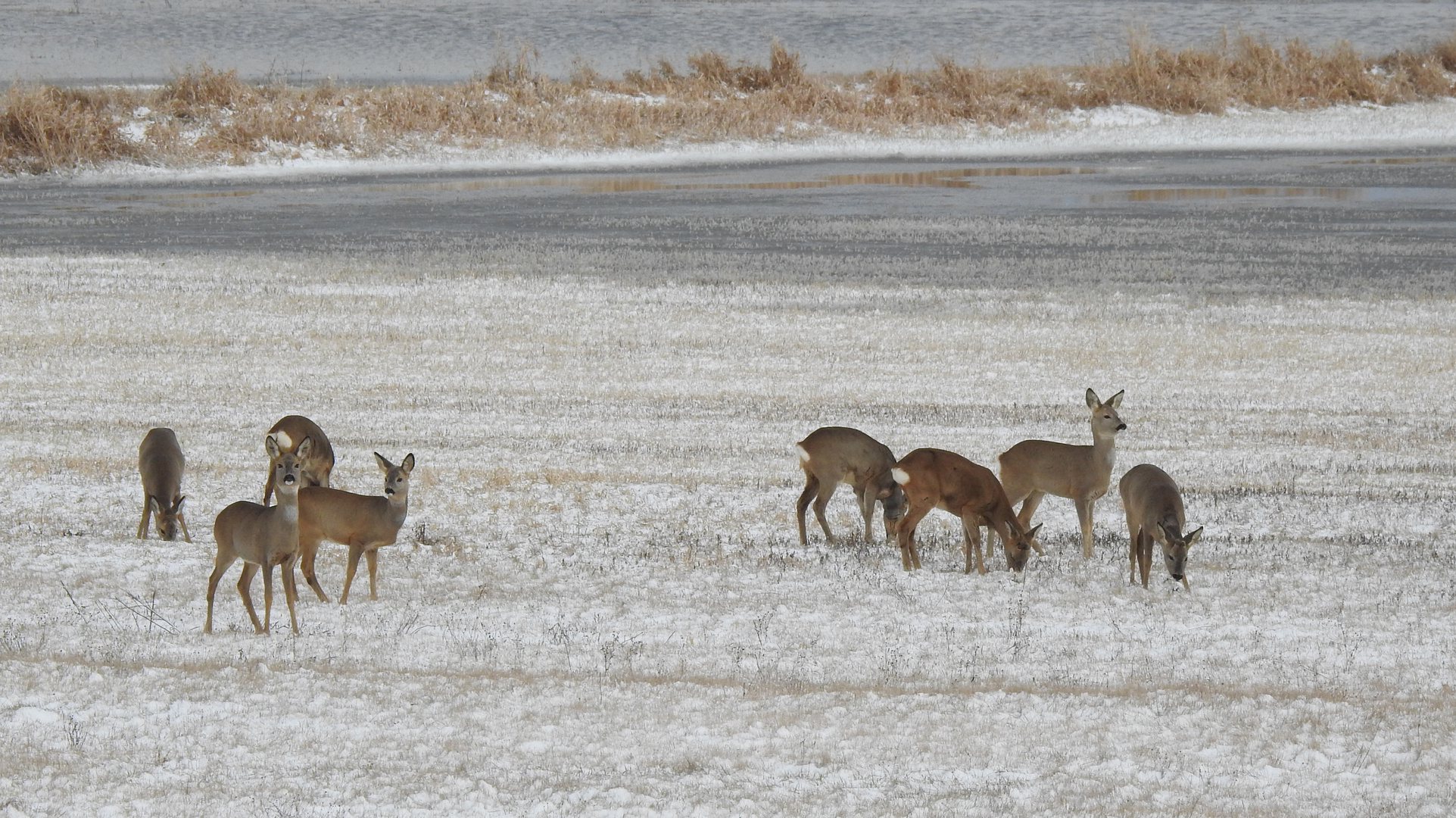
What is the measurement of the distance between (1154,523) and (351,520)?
4159mm

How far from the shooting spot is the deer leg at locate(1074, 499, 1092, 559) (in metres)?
10.4

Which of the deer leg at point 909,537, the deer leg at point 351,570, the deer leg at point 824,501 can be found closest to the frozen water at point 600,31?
the deer leg at point 824,501

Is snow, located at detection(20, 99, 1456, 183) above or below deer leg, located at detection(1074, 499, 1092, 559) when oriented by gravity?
above

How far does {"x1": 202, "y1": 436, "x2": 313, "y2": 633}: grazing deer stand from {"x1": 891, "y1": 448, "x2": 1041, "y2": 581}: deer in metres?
3.29

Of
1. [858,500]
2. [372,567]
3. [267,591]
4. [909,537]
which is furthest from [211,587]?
[858,500]

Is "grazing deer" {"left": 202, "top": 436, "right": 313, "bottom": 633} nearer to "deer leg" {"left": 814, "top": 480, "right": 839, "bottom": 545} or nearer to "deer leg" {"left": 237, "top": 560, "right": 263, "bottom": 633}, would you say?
"deer leg" {"left": 237, "top": 560, "right": 263, "bottom": 633}

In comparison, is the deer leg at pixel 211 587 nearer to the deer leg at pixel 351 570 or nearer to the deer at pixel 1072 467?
the deer leg at pixel 351 570

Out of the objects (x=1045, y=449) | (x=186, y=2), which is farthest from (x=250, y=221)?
(x=186, y=2)

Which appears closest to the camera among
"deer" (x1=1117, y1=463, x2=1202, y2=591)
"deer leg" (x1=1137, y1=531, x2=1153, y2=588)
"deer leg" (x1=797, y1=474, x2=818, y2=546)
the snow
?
"deer" (x1=1117, y1=463, x2=1202, y2=591)

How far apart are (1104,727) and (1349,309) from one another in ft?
55.4

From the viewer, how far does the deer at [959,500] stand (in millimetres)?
9688

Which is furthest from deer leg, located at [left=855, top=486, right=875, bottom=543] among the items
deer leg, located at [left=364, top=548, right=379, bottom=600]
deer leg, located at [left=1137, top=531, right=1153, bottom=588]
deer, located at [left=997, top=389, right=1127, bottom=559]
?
deer leg, located at [left=364, top=548, right=379, bottom=600]

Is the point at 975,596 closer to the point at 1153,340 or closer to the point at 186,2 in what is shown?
the point at 1153,340

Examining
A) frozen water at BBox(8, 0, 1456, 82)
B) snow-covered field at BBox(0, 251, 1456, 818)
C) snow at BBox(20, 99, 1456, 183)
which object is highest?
frozen water at BBox(8, 0, 1456, 82)
